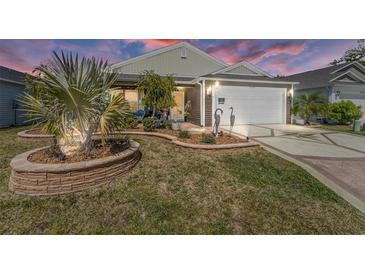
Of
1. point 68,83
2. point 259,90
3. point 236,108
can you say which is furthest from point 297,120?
point 68,83

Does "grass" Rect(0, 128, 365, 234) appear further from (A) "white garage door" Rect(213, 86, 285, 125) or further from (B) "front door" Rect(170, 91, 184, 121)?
(B) "front door" Rect(170, 91, 184, 121)

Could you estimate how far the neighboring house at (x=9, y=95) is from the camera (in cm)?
1292

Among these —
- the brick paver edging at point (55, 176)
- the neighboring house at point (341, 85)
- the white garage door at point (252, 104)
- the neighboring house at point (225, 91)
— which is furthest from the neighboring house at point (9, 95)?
the neighboring house at point (341, 85)

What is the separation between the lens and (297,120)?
13.6 m

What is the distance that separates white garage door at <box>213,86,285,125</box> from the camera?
39.9ft

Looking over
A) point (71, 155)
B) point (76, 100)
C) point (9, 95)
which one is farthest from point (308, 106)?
point (9, 95)

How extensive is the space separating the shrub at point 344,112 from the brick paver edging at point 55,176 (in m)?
16.8

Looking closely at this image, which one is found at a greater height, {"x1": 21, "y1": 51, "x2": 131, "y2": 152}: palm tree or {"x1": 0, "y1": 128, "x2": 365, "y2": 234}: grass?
{"x1": 21, "y1": 51, "x2": 131, "y2": 152}: palm tree

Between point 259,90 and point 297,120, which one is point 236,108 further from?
A: point 297,120

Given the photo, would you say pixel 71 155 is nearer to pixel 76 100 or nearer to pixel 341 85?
pixel 76 100

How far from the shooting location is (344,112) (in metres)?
14.1

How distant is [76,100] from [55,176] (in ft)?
5.22

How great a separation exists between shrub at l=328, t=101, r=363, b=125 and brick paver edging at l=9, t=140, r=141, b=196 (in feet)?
55.3

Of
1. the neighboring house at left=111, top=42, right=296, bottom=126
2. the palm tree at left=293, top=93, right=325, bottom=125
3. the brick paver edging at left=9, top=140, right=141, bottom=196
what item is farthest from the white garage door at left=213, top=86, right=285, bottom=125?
the brick paver edging at left=9, top=140, right=141, bottom=196
